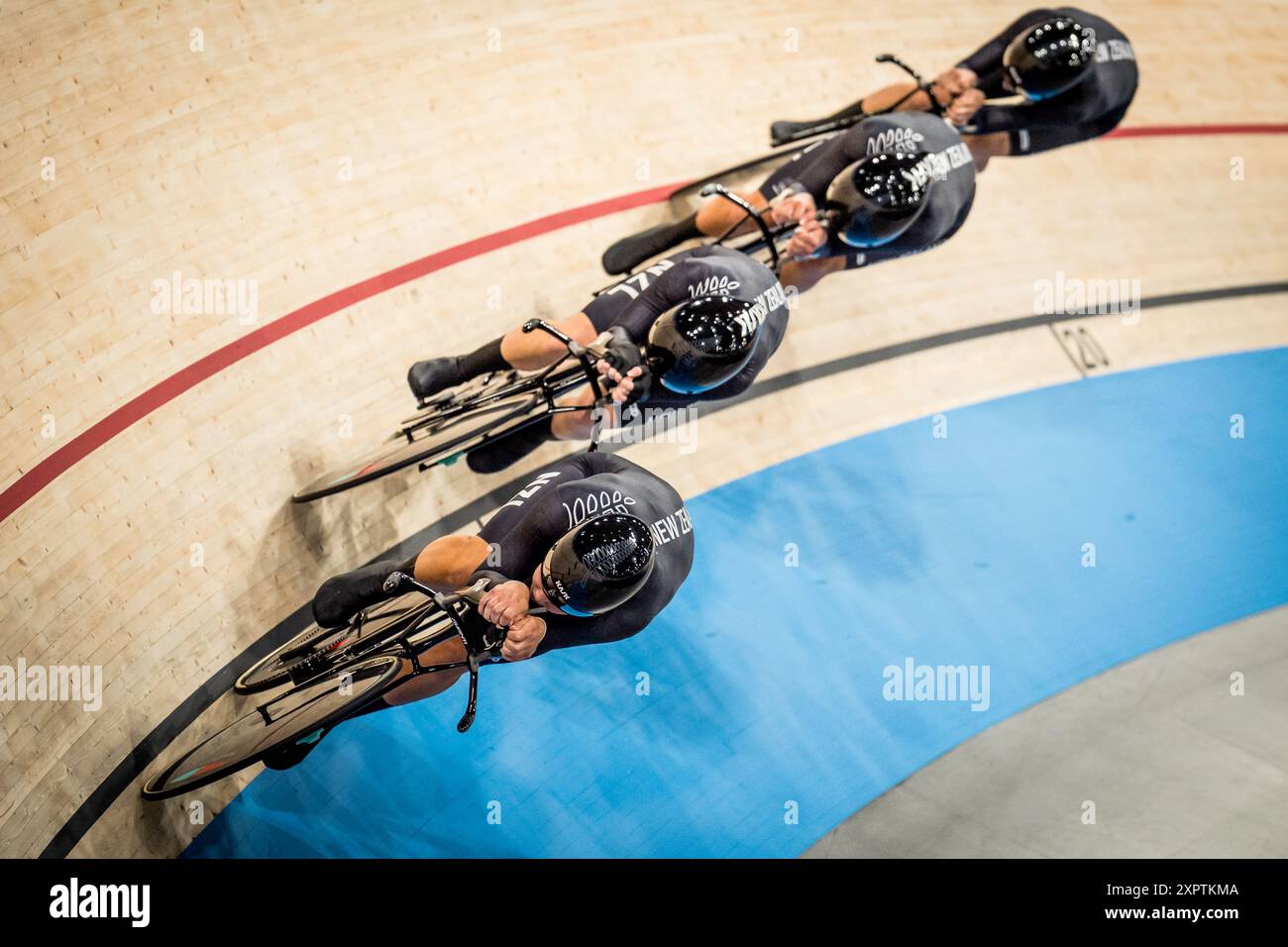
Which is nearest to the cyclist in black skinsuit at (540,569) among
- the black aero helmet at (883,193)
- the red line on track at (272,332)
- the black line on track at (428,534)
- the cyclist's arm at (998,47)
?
the black line on track at (428,534)

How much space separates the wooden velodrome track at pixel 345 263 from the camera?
3.74 metres

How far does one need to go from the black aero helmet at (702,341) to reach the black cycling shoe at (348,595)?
3.27ft

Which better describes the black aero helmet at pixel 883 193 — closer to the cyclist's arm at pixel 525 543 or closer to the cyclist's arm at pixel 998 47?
the cyclist's arm at pixel 998 47

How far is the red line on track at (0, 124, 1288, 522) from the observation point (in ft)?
12.3

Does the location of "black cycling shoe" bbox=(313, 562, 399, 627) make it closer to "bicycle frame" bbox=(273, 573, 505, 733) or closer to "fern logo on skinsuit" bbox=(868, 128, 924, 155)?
"bicycle frame" bbox=(273, 573, 505, 733)

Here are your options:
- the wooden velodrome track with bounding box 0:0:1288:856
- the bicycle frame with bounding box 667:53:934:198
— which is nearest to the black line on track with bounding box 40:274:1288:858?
the wooden velodrome track with bounding box 0:0:1288:856

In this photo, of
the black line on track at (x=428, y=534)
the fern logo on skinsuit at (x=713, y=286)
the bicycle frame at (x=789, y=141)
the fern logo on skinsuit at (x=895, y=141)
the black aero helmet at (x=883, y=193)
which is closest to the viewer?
the black line on track at (x=428, y=534)

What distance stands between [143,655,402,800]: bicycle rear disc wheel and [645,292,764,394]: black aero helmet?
1115 millimetres

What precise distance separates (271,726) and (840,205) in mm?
2309

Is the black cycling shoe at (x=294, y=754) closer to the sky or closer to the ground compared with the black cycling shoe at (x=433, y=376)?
closer to the ground

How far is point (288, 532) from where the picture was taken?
4043mm

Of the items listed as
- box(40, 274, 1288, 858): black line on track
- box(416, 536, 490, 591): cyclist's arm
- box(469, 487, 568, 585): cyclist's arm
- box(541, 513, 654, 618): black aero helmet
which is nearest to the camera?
box(541, 513, 654, 618): black aero helmet

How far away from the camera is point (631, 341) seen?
3648 millimetres
